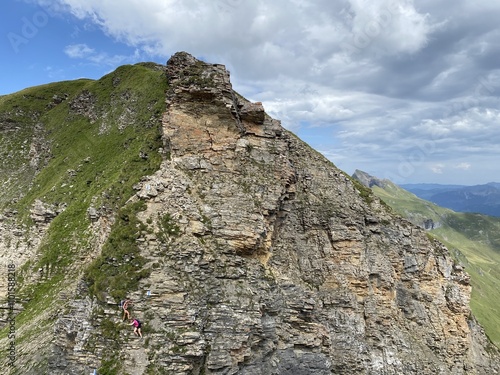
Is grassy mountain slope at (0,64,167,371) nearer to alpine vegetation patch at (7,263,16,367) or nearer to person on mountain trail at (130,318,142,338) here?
alpine vegetation patch at (7,263,16,367)

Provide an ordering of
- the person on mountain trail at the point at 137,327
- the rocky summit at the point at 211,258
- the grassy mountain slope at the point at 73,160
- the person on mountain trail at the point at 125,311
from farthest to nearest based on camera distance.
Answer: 1. the grassy mountain slope at the point at 73,160
2. the rocky summit at the point at 211,258
3. the person on mountain trail at the point at 125,311
4. the person on mountain trail at the point at 137,327

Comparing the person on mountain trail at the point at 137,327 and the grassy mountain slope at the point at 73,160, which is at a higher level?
the grassy mountain slope at the point at 73,160

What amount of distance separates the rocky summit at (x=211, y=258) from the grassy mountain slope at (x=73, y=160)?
1.30 feet

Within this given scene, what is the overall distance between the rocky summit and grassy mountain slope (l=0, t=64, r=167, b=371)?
40cm

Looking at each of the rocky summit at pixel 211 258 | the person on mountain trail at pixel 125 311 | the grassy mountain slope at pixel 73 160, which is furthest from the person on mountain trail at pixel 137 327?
the grassy mountain slope at pixel 73 160

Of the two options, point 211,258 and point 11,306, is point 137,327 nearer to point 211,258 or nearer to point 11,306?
point 211,258

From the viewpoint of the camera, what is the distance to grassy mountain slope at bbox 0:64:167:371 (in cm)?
4620

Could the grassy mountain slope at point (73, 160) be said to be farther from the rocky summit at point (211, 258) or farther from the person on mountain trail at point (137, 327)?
the person on mountain trail at point (137, 327)

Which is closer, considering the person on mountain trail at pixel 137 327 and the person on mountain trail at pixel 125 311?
the person on mountain trail at pixel 137 327

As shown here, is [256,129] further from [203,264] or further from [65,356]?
[65,356]

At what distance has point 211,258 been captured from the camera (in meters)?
35.4

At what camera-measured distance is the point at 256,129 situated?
47969mm

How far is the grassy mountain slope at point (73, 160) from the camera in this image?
4620 centimetres

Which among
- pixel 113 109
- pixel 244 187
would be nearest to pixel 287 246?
pixel 244 187
